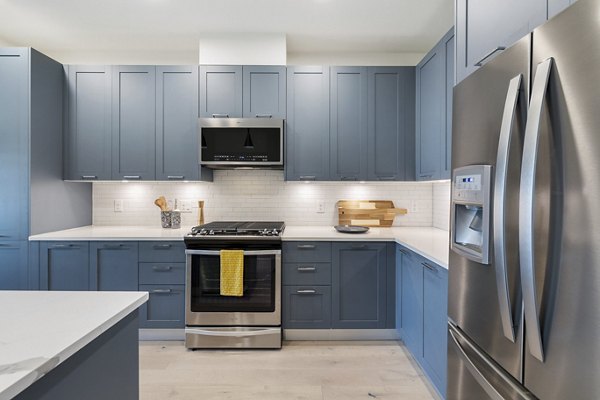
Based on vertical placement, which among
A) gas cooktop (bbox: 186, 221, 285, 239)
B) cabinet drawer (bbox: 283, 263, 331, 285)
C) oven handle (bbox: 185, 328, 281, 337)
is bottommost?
oven handle (bbox: 185, 328, 281, 337)

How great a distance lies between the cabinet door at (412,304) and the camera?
241 centimetres

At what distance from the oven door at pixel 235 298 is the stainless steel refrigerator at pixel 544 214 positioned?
6.23 feet

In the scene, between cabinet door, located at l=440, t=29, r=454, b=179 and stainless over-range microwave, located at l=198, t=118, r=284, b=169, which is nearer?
cabinet door, located at l=440, t=29, r=454, b=179

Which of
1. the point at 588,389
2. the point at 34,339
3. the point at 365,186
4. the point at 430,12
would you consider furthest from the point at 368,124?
the point at 34,339

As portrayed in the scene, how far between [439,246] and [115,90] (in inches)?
122

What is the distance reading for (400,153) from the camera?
130 inches

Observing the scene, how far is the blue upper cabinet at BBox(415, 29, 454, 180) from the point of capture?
2.52 meters

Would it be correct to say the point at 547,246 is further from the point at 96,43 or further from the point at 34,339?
the point at 96,43

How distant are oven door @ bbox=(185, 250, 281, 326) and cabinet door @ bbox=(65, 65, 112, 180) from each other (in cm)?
131

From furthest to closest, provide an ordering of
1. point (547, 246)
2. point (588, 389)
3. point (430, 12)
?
point (430, 12) < point (547, 246) < point (588, 389)

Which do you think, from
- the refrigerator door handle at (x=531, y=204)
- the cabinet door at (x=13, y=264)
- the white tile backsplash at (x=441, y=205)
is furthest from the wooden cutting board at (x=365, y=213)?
the cabinet door at (x=13, y=264)

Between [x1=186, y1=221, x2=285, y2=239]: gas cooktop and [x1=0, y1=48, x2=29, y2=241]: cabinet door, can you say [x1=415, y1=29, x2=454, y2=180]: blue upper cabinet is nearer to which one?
[x1=186, y1=221, x2=285, y2=239]: gas cooktop

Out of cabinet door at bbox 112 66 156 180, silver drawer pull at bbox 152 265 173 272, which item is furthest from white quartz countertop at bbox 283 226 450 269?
cabinet door at bbox 112 66 156 180

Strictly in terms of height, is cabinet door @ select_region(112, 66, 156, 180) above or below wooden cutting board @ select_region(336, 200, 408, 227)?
above
